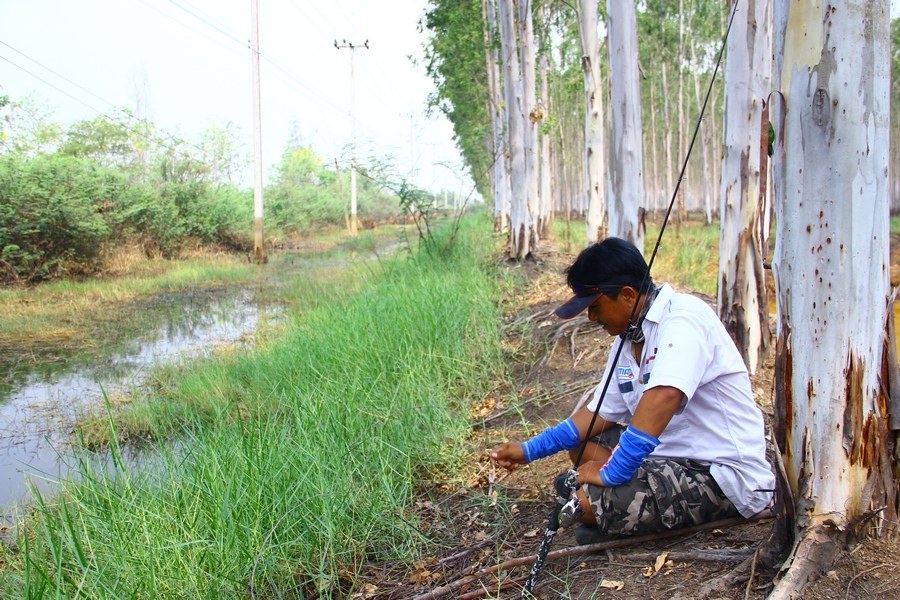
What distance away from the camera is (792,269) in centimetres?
218

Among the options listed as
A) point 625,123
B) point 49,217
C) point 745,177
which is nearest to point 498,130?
point 49,217

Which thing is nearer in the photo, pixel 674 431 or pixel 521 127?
pixel 674 431

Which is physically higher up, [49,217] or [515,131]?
[515,131]

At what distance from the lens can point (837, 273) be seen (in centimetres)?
207

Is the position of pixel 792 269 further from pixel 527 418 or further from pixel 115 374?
pixel 115 374

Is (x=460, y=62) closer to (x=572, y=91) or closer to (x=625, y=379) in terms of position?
(x=572, y=91)

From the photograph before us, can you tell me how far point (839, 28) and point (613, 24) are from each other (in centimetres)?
420

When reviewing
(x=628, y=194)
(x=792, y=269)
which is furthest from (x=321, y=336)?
(x=792, y=269)

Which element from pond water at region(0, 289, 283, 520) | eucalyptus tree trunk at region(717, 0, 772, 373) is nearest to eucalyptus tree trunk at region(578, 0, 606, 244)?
eucalyptus tree trunk at region(717, 0, 772, 373)

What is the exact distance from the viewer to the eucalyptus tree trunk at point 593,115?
7730mm

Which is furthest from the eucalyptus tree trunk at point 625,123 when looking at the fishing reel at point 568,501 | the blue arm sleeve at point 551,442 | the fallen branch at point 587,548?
the fishing reel at point 568,501

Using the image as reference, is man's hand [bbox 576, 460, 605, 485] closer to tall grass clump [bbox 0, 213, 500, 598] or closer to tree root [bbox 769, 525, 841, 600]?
tree root [bbox 769, 525, 841, 600]

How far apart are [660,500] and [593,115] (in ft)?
21.1

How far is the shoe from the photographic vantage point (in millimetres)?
2729
